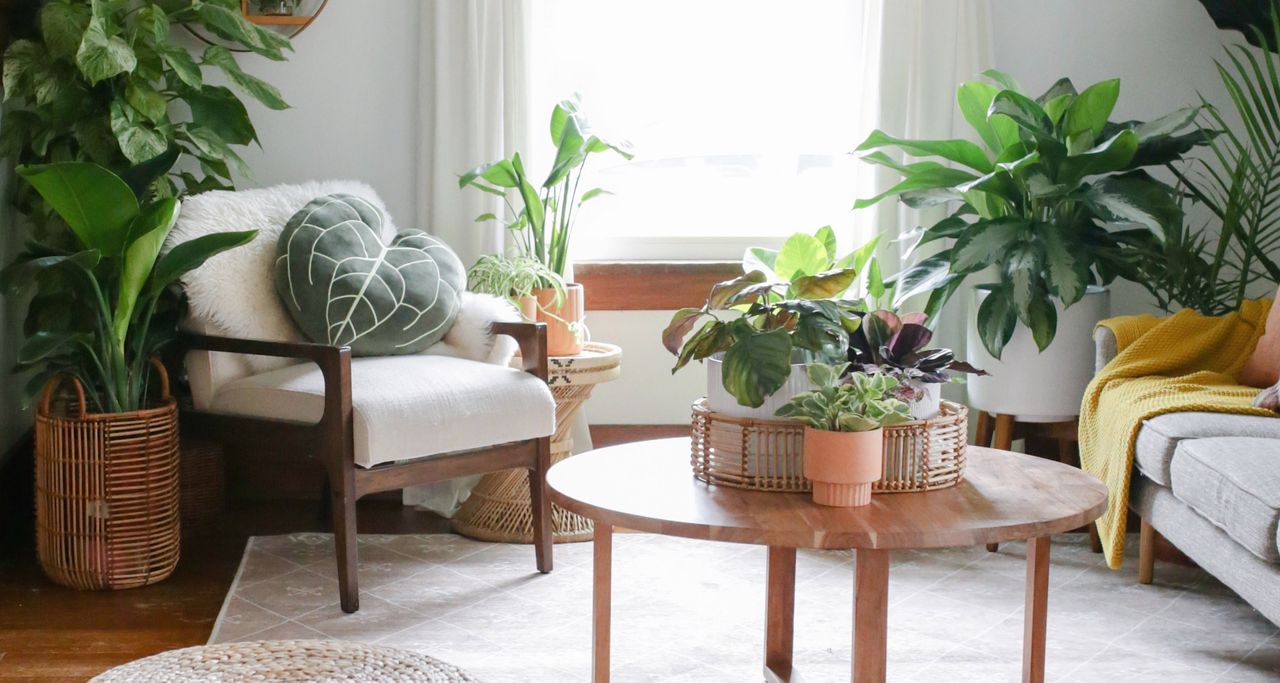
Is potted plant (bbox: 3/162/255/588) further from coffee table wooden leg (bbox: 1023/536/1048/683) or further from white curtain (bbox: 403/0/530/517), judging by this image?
coffee table wooden leg (bbox: 1023/536/1048/683)

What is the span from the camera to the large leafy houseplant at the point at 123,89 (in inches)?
127

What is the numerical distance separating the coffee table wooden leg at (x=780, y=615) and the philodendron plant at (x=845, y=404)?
0.48 m

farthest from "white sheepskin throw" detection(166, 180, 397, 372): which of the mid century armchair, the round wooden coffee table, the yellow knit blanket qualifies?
the yellow knit blanket

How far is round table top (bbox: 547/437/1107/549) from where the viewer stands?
67.6 inches

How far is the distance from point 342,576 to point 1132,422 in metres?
1.79

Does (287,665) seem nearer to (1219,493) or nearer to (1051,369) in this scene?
(1219,493)

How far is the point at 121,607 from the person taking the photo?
297 cm

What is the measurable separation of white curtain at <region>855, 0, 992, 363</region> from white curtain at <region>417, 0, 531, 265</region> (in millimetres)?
1015

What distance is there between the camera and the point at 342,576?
293 cm

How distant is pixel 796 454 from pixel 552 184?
5.73ft

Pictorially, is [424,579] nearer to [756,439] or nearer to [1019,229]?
[756,439]

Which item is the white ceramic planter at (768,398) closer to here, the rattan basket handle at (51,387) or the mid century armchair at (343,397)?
the mid century armchair at (343,397)

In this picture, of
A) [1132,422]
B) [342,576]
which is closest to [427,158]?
[342,576]

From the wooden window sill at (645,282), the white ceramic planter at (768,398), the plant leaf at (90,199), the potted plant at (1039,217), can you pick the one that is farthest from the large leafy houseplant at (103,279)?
the potted plant at (1039,217)
